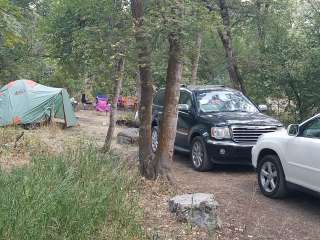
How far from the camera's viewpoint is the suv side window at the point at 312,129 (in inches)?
279

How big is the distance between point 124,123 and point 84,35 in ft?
41.2

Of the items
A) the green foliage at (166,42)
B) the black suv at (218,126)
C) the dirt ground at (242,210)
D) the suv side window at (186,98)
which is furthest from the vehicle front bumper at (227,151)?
the green foliage at (166,42)

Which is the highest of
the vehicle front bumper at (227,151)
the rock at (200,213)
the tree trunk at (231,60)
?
the tree trunk at (231,60)

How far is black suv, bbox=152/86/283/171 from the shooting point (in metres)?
9.97

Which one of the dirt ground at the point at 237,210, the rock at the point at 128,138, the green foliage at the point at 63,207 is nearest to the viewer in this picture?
the green foliage at the point at 63,207

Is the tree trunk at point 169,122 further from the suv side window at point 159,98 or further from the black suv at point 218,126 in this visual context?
→ the suv side window at point 159,98

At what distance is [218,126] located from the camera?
32.9 feet

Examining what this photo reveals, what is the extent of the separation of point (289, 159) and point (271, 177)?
0.69 meters

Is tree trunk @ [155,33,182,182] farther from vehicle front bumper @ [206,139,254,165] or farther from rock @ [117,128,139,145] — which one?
rock @ [117,128,139,145]

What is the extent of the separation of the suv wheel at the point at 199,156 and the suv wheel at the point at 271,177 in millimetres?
1944

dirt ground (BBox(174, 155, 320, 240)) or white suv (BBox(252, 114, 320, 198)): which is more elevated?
white suv (BBox(252, 114, 320, 198))

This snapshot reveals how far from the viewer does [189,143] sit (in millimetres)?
10898

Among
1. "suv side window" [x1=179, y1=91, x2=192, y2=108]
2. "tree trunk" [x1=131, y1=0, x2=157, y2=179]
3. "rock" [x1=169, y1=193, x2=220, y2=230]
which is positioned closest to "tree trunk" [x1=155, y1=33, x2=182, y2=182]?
"tree trunk" [x1=131, y1=0, x2=157, y2=179]

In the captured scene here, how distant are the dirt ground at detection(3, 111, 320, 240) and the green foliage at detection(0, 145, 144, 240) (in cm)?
44
